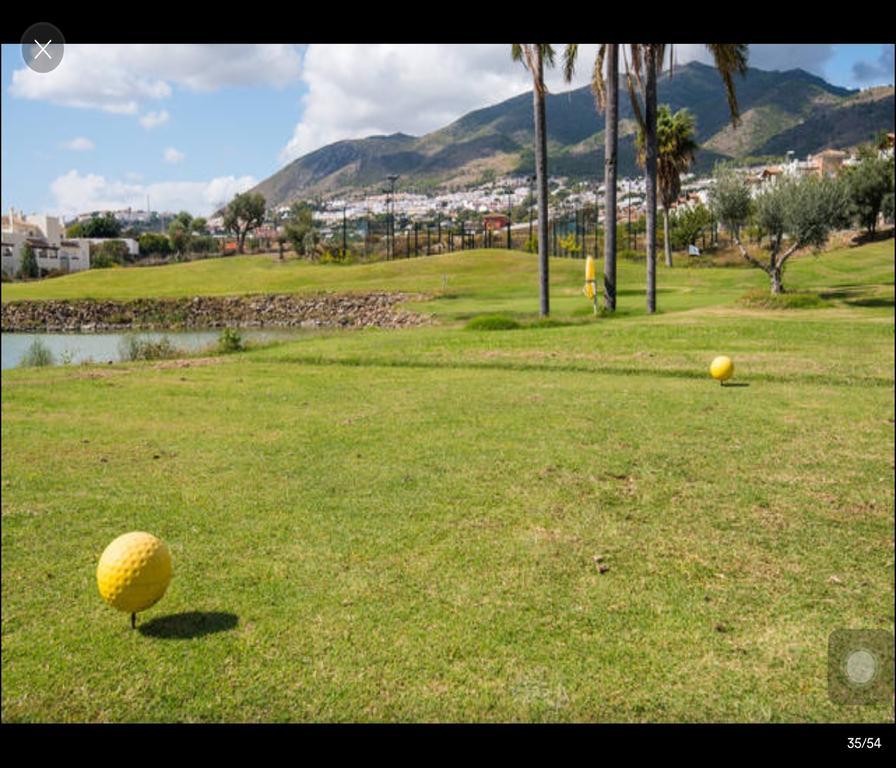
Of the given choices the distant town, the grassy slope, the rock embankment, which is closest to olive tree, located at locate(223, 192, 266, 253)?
the distant town

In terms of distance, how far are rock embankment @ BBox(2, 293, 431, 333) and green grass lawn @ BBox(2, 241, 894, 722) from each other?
1206 inches

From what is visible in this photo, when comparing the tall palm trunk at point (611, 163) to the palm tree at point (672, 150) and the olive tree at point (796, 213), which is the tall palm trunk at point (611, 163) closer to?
the olive tree at point (796, 213)

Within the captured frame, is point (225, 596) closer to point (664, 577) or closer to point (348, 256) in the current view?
point (664, 577)

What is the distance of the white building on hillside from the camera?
8194 cm

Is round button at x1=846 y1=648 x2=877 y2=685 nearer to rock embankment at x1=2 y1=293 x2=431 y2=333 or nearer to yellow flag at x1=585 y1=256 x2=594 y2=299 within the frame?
yellow flag at x1=585 y1=256 x2=594 y2=299

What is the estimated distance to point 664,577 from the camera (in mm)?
4961

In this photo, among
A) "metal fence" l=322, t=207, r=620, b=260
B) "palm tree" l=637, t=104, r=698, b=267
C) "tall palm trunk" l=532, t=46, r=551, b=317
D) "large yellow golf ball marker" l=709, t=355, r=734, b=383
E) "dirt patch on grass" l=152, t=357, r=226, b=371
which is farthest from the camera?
"metal fence" l=322, t=207, r=620, b=260

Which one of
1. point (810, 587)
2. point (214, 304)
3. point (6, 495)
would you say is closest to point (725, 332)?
point (810, 587)

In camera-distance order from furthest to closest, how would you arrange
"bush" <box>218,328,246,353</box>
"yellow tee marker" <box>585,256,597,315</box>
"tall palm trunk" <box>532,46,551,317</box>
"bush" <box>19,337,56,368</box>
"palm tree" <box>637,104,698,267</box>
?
"palm tree" <box>637,104,698,267</box>, "tall palm trunk" <box>532,46,551,317</box>, "yellow tee marker" <box>585,256,597,315</box>, "bush" <box>19,337,56,368</box>, "bush" <box>218,328,246,353</box>

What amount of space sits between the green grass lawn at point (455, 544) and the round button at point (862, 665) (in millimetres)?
501

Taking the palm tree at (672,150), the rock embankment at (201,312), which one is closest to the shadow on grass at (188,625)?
the rock embankment at (201,312)

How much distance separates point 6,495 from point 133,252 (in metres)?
110
